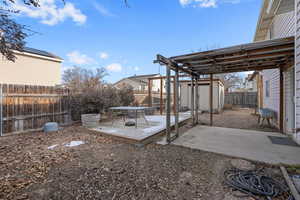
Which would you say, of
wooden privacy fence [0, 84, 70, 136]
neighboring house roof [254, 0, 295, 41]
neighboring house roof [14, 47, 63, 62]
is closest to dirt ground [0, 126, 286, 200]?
wooden privacy fence [0, 84, 70, 136]

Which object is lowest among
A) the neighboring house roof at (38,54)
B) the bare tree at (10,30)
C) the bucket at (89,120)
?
the bucket at (89,120)

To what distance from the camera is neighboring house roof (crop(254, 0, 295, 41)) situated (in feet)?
9.27

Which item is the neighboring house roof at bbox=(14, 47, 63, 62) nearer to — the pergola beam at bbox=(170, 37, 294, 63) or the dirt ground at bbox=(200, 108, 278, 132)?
the pergola beam at bbox=(170, 37, 294, 63)

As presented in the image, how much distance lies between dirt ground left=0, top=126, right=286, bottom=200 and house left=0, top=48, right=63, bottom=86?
651cm

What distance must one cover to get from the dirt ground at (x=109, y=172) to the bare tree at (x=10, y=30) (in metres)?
1.90

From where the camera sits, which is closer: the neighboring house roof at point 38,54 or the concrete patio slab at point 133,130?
the concrete patio slab at point 133,130

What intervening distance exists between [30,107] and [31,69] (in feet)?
17.9

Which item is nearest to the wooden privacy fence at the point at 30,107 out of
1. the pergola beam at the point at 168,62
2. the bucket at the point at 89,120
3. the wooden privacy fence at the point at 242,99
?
the bucket at the point at 89,120

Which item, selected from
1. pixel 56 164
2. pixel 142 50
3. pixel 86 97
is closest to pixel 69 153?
pixel 56 164

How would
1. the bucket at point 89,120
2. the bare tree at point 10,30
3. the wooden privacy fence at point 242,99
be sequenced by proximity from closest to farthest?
the bare tree at point 10,30 → the bucket at point 89,120 → the wooden privacy fence at point 242,99

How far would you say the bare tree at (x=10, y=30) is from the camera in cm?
172

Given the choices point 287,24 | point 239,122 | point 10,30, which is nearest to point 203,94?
point 239,122

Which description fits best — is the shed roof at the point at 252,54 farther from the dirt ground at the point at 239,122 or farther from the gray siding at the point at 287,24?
the dirt ground at the point at 239,122

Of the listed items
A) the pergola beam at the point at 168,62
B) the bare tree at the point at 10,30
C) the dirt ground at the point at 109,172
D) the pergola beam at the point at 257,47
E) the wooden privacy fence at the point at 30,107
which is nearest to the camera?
the bare tree at the point at 10,30
